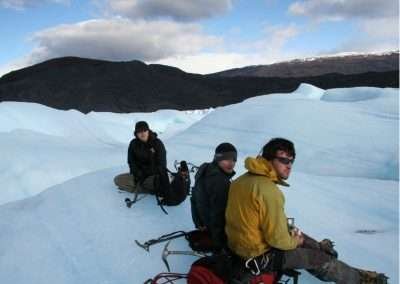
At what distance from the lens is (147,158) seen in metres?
5.28

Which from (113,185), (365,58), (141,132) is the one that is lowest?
(113,185)

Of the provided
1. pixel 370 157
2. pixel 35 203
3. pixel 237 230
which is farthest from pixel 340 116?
pixel 237 230

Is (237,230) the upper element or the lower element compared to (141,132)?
lower

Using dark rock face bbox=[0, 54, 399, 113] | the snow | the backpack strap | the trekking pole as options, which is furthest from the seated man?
dark rock face bbox=[0, 54, 399, 113]

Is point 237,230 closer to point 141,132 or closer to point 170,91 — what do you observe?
point 141,132

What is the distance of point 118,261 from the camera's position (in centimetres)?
417

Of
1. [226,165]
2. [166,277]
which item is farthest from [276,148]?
[166,277]

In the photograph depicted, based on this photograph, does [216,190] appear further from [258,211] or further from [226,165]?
[258,211]

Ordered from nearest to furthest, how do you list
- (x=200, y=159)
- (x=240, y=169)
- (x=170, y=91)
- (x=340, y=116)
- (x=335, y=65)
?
(x=240, y=169)
(x=200, y=159)
(x=340, y=116)
(x=170, y=91)
(x=335, y=65)

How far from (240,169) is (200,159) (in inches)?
49.0

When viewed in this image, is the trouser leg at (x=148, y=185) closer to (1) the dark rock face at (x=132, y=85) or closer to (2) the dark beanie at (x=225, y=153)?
(2) the dark beanie at (x=225, y=153)

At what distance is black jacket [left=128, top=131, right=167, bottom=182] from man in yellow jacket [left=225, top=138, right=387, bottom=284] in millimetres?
2418

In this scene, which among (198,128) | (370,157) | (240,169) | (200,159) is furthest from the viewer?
(198,128)

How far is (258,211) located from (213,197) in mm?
637
